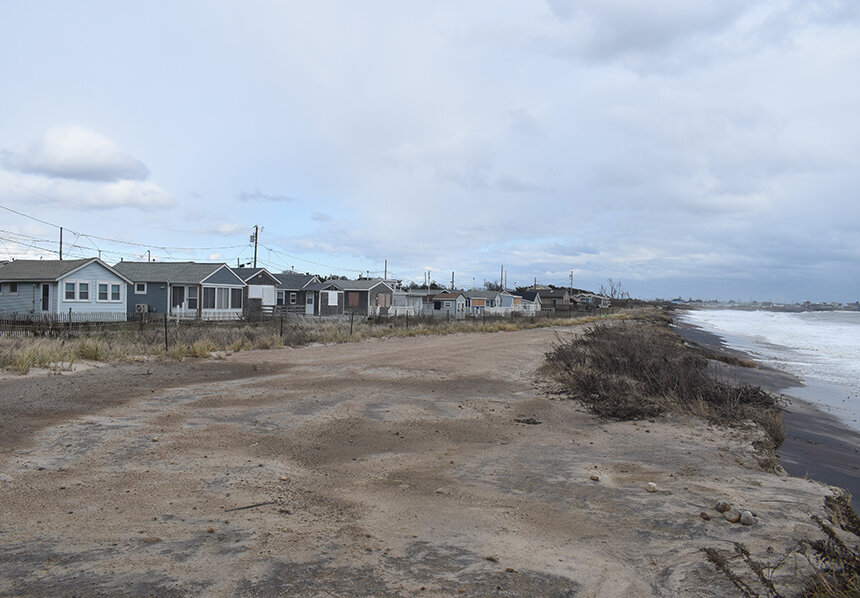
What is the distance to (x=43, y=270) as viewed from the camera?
3006 centimetres

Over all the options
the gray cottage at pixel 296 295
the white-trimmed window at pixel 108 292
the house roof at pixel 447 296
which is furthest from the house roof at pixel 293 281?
the house roof at pixel 447 296

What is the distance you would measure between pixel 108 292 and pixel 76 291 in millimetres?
1889

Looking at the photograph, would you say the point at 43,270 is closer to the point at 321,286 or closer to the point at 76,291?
the point at 76,291

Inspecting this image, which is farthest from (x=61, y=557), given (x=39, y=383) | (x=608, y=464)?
(x=39, y=383)

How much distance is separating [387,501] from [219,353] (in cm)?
1416

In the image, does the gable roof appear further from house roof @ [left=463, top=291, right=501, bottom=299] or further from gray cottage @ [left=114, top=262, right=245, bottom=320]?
house roof @ [left=463, top=291, right=501, bottom=299]

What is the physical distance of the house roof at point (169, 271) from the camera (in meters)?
35.3

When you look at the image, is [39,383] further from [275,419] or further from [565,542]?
[565,542]

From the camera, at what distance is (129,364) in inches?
588

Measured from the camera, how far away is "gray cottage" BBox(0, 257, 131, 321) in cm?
2900

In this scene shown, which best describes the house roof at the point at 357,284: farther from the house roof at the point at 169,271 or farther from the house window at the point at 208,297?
the house window at the point at 208,297

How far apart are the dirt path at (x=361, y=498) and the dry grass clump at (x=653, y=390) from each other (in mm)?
700

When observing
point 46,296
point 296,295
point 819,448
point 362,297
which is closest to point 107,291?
point 46,296

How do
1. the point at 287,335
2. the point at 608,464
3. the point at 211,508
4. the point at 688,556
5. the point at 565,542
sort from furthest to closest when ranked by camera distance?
the point at 287,335, the point at 608,464, the point at 211,508, the point at 565,542, the point at 688,556
